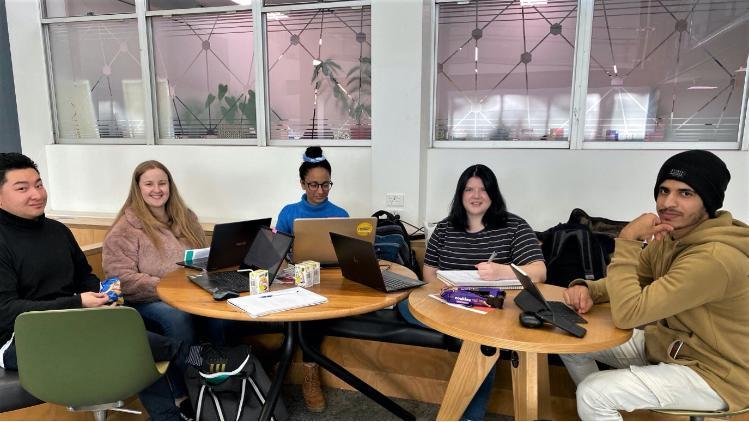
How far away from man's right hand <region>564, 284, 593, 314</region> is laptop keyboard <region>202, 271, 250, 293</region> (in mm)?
1176

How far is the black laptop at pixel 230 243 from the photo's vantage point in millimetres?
1854

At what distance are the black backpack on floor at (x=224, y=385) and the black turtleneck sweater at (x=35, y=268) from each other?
1.72ft

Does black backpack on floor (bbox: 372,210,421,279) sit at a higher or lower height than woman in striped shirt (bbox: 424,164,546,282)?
lower

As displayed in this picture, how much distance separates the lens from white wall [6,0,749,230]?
2.92 meters

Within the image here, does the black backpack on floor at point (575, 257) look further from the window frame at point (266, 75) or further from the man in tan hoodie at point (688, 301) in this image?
the window frame at point (266, 75)

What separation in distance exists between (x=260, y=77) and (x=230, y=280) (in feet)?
7.15

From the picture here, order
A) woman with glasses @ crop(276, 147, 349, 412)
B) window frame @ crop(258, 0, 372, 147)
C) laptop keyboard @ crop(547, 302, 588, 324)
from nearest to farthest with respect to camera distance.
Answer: laptop keyboard @ crop(547, 302, 588, 324) < woman with glasses @ crop(276, 147, 349, 412) < window frame @ crop(258, 0, 372, 147)

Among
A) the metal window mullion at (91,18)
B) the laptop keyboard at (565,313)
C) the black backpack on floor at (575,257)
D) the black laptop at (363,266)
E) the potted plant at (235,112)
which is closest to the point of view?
the laptop keyboard at (565,313)

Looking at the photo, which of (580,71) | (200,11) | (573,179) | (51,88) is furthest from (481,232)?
(51,88)

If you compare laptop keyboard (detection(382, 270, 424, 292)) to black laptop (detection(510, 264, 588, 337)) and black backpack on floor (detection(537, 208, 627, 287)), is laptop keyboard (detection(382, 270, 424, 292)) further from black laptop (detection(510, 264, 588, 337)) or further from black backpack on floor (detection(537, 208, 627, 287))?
black backpack on floor (detection(537, 208, 627, 287))

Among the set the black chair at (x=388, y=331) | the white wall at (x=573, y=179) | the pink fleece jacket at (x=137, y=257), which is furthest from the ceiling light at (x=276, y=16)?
the black chair at (x=388, y=331)

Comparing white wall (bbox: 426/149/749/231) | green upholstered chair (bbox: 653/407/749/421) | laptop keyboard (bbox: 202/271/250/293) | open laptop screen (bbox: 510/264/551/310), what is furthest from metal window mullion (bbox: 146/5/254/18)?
green upholstered chair (bbox: 653/407/749/421)

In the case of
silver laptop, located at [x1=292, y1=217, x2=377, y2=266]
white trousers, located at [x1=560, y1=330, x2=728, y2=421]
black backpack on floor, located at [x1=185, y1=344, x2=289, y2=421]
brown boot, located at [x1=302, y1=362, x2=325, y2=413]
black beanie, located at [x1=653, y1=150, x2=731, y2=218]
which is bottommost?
brown boot, located at [x1=302, y1=362, x2=325, y2=413]

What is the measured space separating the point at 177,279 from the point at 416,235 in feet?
5.07
